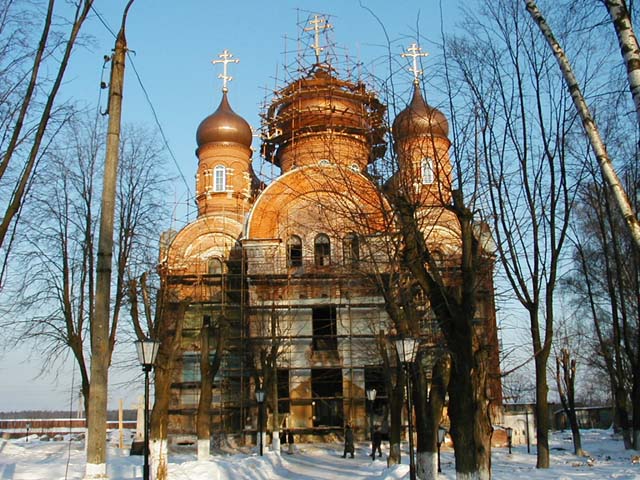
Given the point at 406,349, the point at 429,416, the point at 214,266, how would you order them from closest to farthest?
1. the point at 406,349
2. the point at 429,416
3. the point at 214,266

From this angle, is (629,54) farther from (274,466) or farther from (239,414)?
(239,414)

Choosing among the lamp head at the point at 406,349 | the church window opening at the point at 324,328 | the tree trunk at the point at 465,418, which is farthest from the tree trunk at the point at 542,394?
the church window opening at the point at 324,328

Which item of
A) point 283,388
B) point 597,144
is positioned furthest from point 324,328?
point 597,144

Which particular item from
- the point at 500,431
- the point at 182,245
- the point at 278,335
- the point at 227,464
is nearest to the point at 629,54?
the point at 227,464

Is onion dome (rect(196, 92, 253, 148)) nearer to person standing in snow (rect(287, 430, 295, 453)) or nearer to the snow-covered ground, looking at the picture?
person standing in snow (rect(287, 430, 295, 453))

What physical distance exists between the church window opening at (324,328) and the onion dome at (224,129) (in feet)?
33.8

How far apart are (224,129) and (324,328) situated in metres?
11.7

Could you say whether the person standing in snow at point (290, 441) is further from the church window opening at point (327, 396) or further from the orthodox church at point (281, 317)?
the church window opening at point (327, 396)

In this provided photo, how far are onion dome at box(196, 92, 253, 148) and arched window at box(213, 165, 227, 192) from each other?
1433mm

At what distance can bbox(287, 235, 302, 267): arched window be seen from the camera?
27016 mm

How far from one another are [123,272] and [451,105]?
11.6 metres

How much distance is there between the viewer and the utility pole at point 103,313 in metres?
7.51

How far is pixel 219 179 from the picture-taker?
33219 mm

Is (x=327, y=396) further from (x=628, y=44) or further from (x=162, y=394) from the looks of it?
(x=628, y=44)
